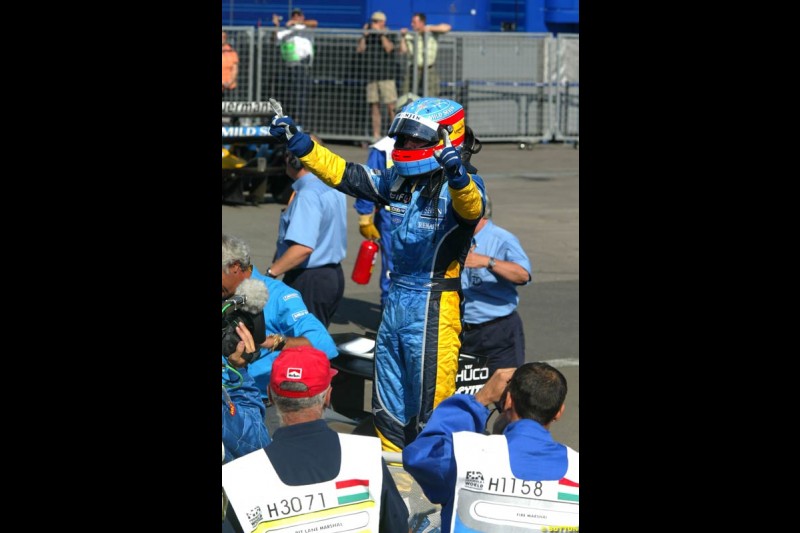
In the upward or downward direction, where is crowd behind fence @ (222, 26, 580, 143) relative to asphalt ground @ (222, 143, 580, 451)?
upward

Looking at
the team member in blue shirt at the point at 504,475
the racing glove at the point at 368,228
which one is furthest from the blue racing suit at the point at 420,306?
the racing glove at the point at 368,228

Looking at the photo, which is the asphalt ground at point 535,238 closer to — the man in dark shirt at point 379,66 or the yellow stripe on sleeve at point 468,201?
the man in dark shirt at point 379,66

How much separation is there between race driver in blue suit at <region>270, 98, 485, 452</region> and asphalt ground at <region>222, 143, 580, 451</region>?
94cm

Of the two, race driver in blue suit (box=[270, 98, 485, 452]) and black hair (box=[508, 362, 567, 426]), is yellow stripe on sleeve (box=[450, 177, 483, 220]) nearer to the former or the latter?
race driver in blue suit (box=[270, 98, 485, 452])

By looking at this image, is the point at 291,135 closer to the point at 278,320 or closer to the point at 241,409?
the point at 278,320

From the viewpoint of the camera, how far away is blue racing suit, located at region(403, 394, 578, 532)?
11.4 ft

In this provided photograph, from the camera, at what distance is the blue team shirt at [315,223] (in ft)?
24.2

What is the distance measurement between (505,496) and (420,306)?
5.60 ft

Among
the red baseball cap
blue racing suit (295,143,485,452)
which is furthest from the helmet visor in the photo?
the red baseball cap

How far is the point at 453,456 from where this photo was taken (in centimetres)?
352

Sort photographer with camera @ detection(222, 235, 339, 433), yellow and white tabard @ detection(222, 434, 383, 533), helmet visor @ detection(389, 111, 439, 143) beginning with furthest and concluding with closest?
photographer with camera @ detection(222, 235, 339, 433), helmet visor @ detection(389, 111, 439, 143), yellow and white tabard @ detection(222, 434, 383, 533)

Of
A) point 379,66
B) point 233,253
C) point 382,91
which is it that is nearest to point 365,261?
point 233,253

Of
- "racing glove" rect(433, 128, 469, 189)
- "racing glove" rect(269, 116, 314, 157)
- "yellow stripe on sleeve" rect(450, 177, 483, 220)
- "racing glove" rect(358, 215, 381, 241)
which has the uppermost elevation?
"racing glove" rect(269, 116, 314, 157)
